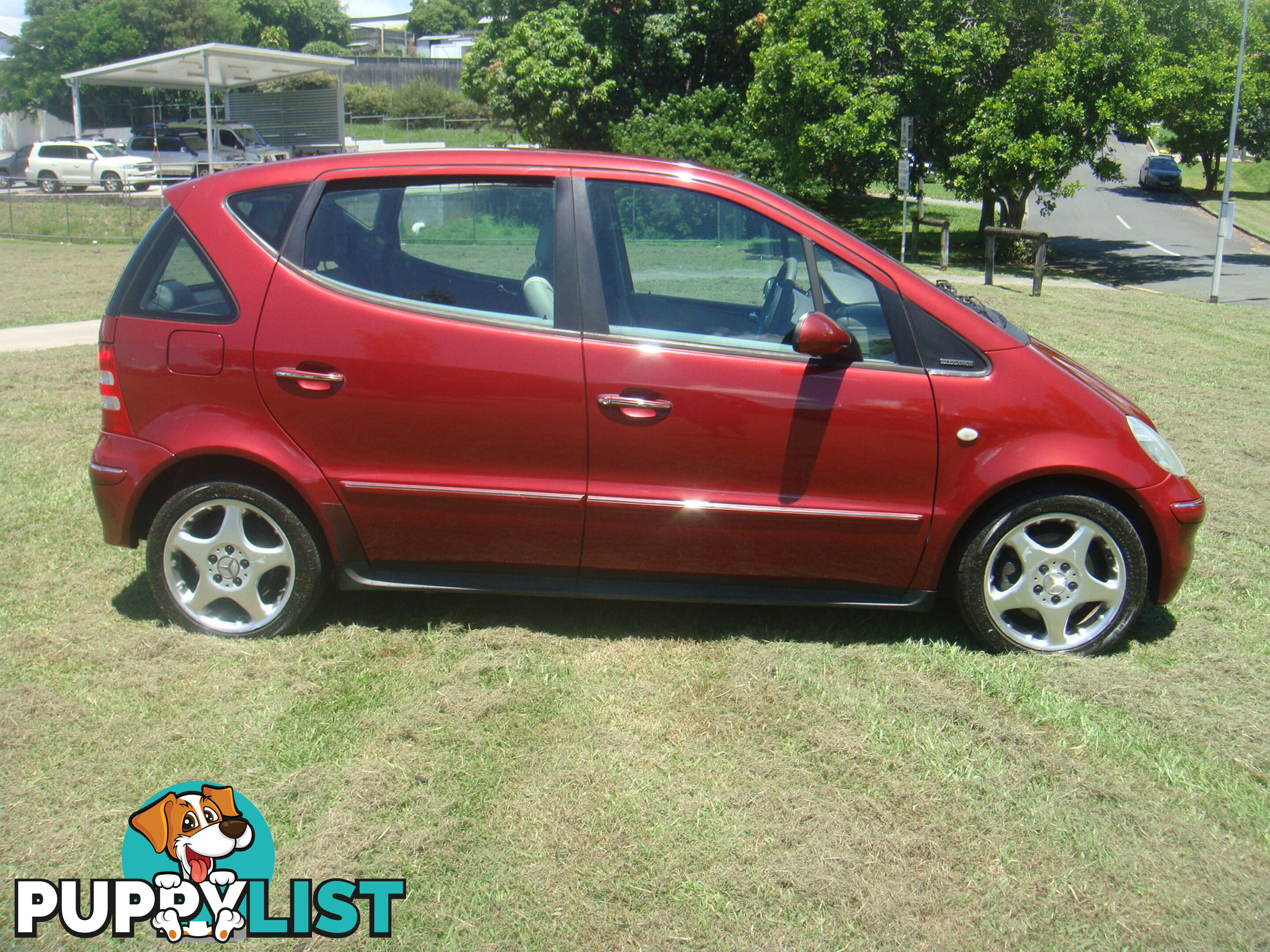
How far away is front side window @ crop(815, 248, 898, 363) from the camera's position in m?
4.05

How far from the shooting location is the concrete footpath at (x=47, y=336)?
35.7 ft

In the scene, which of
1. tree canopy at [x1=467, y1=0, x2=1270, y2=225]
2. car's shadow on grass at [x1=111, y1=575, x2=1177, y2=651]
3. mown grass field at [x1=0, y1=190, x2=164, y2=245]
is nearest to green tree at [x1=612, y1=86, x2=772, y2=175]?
tree canopy at [x1=467, y1=0, x2=1270, y2=225]

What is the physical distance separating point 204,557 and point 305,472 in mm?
575

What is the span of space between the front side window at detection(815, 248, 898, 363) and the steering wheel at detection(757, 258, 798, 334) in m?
0.10

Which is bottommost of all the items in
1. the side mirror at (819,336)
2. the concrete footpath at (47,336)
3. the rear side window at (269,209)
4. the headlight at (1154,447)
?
the concrete footpath at (47,336)

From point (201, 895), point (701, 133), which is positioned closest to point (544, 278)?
point (201, 895)

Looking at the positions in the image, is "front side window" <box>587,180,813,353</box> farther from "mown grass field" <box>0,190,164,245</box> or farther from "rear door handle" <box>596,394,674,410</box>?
"mown grass field" <box>0,190,164,245</box>

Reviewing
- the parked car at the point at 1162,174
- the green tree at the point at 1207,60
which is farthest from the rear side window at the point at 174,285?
the parked car at the point at 1162,174

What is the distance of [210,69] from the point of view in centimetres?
3109

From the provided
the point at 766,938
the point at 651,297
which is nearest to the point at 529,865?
the point at 766,938

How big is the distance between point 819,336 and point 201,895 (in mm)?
2611

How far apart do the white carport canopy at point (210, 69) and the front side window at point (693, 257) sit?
25.1m

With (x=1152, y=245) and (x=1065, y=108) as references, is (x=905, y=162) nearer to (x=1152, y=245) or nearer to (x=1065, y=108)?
(x=1065, y=108)

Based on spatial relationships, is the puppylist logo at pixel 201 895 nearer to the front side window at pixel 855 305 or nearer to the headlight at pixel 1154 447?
the front side window at pixel 855 305
